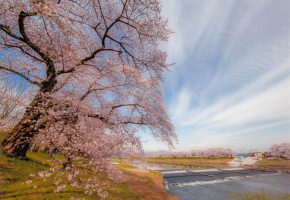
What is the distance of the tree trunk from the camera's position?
1009cm

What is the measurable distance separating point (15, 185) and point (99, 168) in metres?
3.58

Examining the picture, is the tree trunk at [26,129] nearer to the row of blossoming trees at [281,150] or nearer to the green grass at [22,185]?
the green grass at [22,185]

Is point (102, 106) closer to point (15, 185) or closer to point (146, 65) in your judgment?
point (146, 65)

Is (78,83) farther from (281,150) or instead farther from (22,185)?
(281,150)

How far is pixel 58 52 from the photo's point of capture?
1038 cm

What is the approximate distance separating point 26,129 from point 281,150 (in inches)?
3423

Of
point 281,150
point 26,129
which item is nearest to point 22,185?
point 26,129

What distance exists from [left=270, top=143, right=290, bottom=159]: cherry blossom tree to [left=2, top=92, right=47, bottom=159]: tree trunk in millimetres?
83755

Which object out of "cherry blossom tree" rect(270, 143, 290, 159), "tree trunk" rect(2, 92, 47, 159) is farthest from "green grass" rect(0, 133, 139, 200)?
"cherry blossom tree" rect(270, 143, 290, 159)

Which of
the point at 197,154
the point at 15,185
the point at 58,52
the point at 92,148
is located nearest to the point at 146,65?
the point at 58,52

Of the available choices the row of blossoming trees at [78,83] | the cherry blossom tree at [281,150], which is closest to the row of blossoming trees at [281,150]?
the cherry blossom tree at [281,150]

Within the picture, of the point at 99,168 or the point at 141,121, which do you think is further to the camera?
the point at 141,121

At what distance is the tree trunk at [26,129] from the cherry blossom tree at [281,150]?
8376cm

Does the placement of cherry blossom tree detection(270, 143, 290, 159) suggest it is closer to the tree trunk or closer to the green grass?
the green grass
